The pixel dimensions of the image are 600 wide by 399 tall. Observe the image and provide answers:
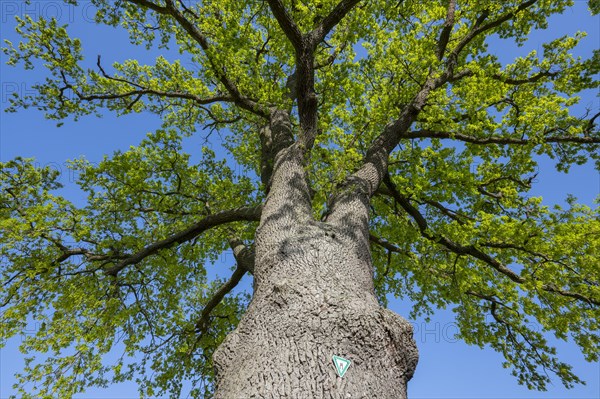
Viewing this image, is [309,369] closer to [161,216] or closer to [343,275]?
[343,275]

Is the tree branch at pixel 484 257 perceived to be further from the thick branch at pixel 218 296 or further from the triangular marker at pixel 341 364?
the triangular marker at pixel 341 364

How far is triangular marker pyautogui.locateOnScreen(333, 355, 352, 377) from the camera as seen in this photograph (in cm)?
248

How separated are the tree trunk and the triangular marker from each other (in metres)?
0.03

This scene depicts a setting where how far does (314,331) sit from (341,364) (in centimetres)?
35

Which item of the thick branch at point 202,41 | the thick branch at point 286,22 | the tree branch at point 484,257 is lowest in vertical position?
the tree branch at point 484,257

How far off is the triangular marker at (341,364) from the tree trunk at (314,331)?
0.03 m

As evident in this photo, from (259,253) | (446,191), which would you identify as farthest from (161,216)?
(446,191)

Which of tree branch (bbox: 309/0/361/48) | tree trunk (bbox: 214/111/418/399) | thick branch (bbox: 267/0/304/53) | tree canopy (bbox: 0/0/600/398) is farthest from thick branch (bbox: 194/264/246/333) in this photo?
tree branch (bbox: 309/0/361/48)

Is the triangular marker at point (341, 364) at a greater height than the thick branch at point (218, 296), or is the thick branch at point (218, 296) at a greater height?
the thick branch at point (218, 296)

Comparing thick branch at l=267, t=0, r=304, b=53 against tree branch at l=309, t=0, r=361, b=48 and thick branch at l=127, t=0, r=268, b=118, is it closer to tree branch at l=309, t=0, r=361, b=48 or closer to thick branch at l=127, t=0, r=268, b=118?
tree branch at l=309, t=0, r=361, b=48

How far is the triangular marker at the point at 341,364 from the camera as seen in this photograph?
2.48 metres

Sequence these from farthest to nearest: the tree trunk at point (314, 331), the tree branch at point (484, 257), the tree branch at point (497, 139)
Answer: the tree branch at point (497, 139)
the tree branch at point (484, 257)
the tree trunk at point (314, 331)

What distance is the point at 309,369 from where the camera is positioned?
2.47 m

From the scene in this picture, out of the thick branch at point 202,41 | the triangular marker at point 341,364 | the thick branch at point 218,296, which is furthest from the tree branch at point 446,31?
the triangular marker at point 341,364
